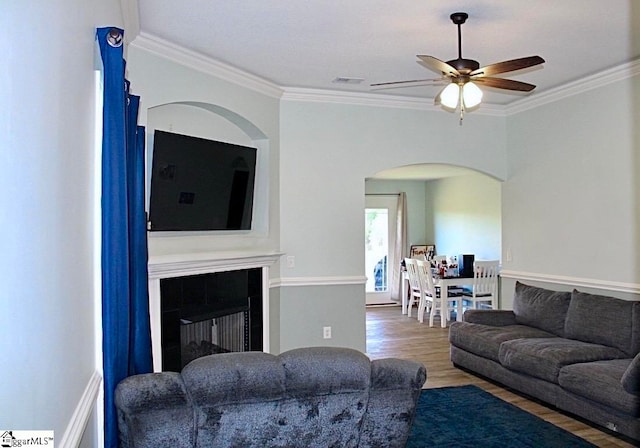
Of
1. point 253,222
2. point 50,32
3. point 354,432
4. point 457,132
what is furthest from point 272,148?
point 50,32

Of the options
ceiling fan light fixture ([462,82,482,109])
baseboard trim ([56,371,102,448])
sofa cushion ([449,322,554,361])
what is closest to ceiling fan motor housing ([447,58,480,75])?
ceiling fan light fixture ([462,82,482,109])

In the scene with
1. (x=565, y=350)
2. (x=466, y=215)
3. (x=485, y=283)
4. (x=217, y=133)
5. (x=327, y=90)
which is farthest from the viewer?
(x=466, y=215)

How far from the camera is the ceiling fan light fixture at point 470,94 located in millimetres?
3737

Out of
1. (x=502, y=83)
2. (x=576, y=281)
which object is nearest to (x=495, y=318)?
(x=576, y=281)

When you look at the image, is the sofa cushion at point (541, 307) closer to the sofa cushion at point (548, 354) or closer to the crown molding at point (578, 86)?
the sofa cushion at point (548, 354)

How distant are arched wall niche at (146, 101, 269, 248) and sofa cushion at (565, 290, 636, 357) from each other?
2864 mm

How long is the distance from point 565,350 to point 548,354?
5.3 inches

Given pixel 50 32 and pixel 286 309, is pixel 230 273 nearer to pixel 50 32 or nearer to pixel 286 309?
pixel 286 309

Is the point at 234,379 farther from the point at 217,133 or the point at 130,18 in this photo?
the point at 217,133

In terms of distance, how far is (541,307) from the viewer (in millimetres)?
5406

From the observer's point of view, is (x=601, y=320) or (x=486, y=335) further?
(x=486, y=335)

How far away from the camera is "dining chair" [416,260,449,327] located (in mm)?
8578

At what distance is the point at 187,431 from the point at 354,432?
0.69 m

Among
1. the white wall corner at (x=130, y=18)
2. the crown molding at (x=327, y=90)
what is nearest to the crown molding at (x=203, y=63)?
the crown molding at (x=327, y=90)
